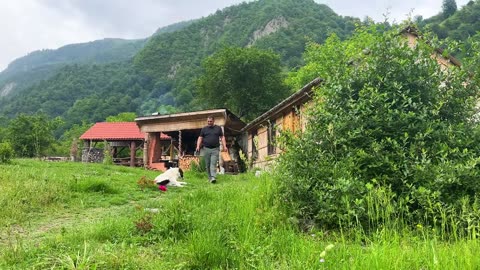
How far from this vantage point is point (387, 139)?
14.5ft

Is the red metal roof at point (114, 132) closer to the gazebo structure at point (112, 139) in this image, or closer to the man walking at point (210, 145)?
the gazebo structure at point (112, 139)

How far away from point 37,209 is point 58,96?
231ft

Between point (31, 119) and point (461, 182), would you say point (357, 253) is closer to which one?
point (461, 182)

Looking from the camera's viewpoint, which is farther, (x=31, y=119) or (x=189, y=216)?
(x=31, y=119)

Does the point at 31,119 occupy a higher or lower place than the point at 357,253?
higher

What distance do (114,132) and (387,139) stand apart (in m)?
33.6

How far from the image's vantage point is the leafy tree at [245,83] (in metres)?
36.2

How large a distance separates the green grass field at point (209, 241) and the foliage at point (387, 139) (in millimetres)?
363

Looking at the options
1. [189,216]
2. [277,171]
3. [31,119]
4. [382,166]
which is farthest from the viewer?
[31,119]

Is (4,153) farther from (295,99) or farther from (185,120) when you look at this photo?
(185,120)

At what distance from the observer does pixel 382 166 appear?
4.47 m

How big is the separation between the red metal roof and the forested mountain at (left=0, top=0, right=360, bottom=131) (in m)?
21.1

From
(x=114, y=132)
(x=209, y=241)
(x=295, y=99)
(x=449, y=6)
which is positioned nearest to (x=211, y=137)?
(x=295, y=99)

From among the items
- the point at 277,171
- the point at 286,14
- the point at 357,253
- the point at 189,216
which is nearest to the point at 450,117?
the point at 277,171
